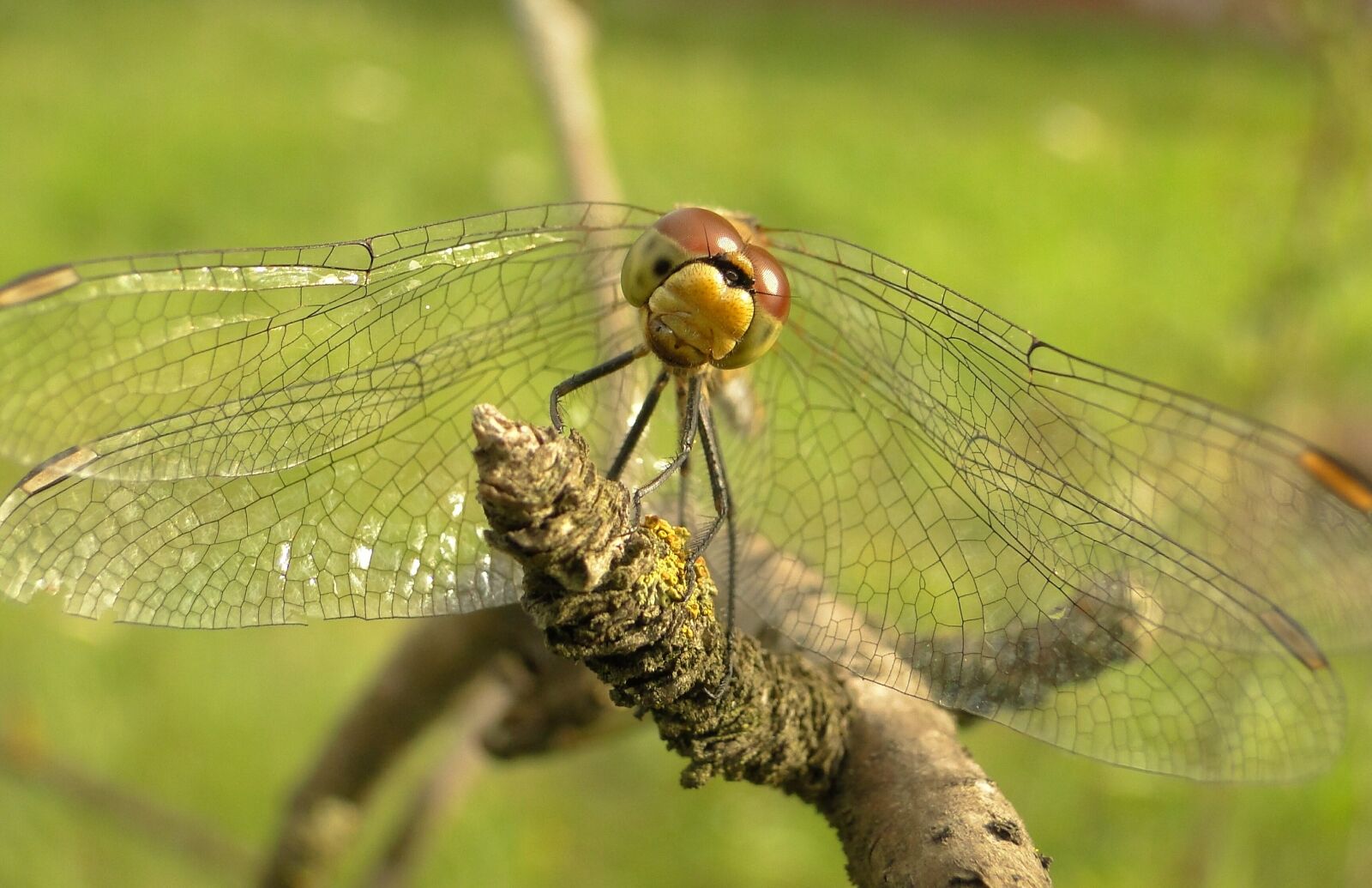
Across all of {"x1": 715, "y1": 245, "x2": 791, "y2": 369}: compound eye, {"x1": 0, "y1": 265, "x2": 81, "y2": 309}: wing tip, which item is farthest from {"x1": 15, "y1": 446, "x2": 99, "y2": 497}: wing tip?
{"x1": 715, "y1": 245, "x2": 791, "y2": 369}: compound eye

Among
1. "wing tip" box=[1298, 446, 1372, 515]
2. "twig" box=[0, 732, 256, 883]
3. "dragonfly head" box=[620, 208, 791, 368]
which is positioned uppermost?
"wing tip" box=[1298, 446, 1372, 515]

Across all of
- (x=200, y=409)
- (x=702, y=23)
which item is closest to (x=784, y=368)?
(x=200, y=409)

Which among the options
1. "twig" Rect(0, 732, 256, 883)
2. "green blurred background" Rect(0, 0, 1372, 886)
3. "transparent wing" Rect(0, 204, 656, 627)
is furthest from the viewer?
"green blurred background" Rect(0, 0, 1372, 886)

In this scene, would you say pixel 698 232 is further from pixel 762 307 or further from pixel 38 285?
pixel 38 285

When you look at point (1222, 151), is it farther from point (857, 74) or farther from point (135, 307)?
point (135, 307)

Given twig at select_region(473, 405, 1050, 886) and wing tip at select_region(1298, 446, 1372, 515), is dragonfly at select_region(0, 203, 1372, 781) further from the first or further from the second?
twig at select_region(473, 405, 1050, 886)

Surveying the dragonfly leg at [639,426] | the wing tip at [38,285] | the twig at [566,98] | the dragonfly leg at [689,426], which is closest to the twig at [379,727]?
the dragonfly leg at [639,426]

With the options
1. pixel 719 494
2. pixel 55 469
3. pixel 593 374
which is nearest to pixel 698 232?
pixel 593 374
